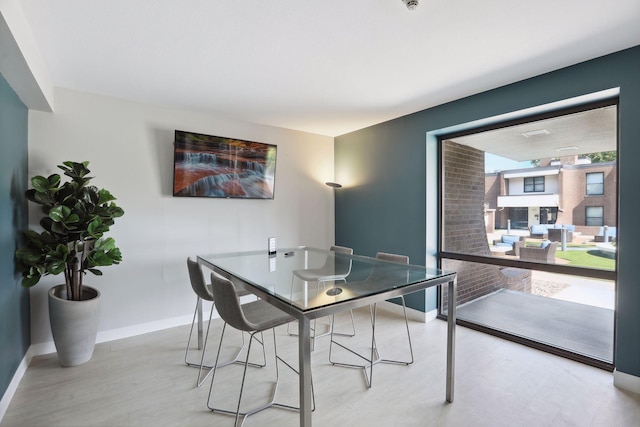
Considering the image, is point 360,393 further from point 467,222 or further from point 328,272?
point 467,222

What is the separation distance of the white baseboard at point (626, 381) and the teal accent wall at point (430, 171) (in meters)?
0.04

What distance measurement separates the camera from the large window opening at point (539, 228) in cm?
271

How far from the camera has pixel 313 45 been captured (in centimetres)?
229

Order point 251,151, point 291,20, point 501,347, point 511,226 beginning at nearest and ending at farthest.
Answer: point 291,20, point 501,347, point 511,226, point 251,151

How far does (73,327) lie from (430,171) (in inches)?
156

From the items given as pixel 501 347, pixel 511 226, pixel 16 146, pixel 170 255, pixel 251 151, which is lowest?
pixel 501 347

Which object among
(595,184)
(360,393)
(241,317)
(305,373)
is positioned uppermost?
(595,184)

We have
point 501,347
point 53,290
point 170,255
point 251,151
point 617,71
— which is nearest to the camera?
point 617,71

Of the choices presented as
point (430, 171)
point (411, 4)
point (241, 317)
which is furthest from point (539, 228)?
point (241, 317)

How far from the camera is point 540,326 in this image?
3186mm

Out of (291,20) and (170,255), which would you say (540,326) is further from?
(170,255)

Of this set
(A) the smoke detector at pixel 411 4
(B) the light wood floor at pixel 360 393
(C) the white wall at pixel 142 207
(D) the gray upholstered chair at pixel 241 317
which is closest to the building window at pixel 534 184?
(B) the light wood floor at pixel 360 393

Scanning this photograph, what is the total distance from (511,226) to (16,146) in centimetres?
468

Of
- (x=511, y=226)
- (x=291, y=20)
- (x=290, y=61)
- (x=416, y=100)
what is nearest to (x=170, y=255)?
(x=290, y=61)
